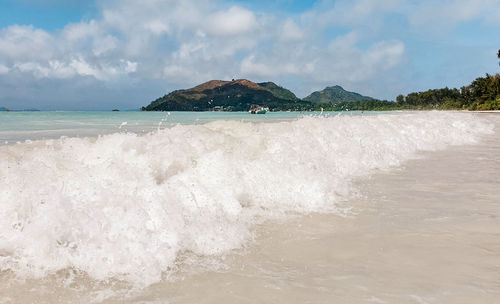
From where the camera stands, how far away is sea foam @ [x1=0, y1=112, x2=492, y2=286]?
3.16 m

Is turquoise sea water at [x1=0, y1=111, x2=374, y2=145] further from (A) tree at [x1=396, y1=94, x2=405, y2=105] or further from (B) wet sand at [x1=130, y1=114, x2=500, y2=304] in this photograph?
(A) tree at [x1=396, y1=94, x2=405, y2=105]

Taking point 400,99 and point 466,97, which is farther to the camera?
point 400,99

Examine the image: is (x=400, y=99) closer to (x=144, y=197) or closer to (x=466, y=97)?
(x=466, y=97)

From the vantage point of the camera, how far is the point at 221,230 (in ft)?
Result: 12.6

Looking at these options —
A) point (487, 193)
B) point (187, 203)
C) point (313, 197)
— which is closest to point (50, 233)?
point (187, 203)

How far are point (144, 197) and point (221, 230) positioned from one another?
99 cm

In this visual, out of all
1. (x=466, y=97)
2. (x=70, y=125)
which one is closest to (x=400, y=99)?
(x=466, y=97)

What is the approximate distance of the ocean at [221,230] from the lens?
2734 millimetres

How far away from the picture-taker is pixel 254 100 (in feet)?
479

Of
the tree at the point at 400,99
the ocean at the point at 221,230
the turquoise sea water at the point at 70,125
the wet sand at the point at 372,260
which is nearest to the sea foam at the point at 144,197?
the ocean at the point at 221,230

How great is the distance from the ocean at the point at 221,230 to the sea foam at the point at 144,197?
18mm

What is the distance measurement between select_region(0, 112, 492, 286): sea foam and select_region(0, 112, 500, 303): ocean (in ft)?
Result: 0.06

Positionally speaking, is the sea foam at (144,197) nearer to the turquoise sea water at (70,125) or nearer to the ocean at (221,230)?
Answer: the ocean at (221,230)

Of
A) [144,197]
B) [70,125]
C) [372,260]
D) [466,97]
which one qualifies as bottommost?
[372,260]
